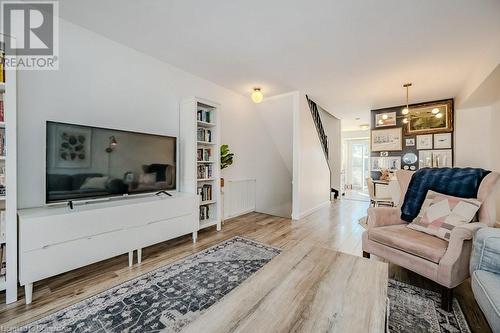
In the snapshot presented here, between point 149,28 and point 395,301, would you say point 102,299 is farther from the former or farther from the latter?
point 149,28

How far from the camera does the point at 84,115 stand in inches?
87.3

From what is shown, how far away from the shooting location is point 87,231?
6.02 ft

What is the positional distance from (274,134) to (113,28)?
3323 millimetres

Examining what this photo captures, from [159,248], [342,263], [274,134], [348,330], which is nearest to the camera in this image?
[348,330]

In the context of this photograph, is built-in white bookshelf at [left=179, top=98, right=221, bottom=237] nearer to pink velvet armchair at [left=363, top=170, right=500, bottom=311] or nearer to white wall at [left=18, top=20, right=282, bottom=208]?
white wall at [left=18, top=20, right=282, bottom=208]

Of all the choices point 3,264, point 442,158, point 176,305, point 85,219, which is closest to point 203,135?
point 85,219

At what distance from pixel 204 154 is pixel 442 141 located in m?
4.90

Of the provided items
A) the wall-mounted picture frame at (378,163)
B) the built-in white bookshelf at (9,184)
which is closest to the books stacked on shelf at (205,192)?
the built-in white bookshelf at (9,184)

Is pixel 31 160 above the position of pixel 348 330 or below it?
above

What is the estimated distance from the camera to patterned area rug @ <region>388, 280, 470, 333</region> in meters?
1.34

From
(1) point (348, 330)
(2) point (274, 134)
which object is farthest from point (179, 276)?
(2) point (274, 134)

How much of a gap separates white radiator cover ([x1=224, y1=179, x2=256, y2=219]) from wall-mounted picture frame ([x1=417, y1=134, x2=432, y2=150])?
3747mm

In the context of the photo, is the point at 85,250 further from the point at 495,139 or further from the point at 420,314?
the point at 495,139

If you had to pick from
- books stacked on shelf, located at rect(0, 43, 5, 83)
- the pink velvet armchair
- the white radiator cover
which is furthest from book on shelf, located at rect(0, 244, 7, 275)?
the pink velvet armchair
